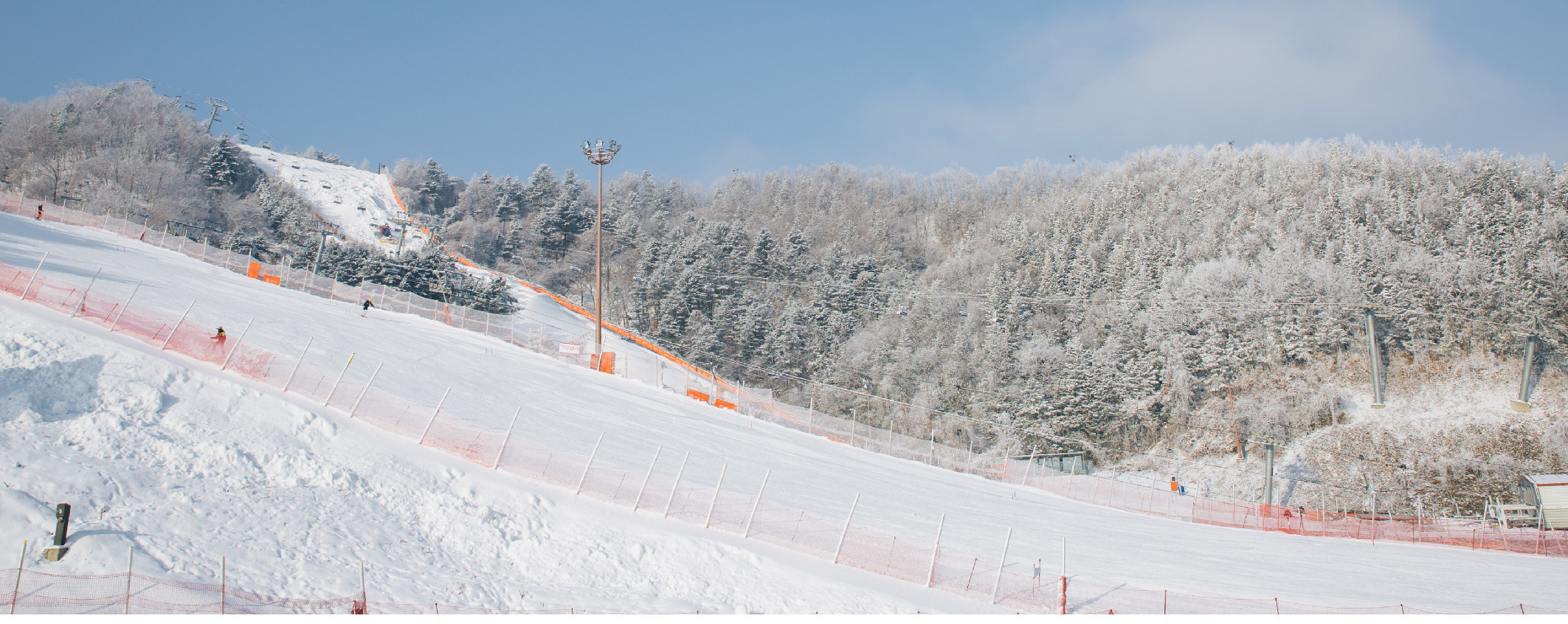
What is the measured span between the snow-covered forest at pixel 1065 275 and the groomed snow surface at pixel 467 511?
24385 mm

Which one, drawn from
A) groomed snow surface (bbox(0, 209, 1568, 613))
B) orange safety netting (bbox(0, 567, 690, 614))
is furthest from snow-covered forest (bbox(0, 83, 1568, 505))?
orange safety netting (bbox(0, 567, 690, 614))

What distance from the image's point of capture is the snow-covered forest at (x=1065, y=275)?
4875cm

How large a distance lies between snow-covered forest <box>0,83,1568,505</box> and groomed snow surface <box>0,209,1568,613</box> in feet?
A: 80.0

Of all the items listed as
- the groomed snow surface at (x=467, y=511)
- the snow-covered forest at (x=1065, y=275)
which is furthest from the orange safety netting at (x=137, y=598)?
the snow-covered forest at (x=1065, y=275)

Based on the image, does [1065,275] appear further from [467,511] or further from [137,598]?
[137,598]

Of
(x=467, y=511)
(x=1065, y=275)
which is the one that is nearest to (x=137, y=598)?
(x=467, y=511)

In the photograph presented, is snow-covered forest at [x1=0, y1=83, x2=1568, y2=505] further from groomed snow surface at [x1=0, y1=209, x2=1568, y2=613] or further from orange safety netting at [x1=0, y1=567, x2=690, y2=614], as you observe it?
orange safety netting at [x1=0, y1=567, x2=690, y2=614]

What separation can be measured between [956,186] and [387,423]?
119563mm

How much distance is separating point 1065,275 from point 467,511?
207ft

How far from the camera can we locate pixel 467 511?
14.9 m

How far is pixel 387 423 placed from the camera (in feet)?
58.2

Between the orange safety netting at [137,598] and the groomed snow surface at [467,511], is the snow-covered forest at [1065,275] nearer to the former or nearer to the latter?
the groomed snow surface at [467,511]

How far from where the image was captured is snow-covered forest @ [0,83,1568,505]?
160ft
